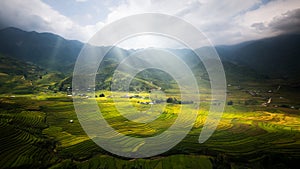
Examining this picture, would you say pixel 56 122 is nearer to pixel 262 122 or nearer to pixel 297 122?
pixel 262 122

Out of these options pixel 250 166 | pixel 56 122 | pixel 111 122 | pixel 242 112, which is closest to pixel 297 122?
pixel 242 112

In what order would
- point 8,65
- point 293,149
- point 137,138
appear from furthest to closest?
1. point 8,65
2. point 137,138
3. point 293,149

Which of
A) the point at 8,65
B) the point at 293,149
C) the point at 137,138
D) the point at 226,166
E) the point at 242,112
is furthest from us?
the point at 8,65

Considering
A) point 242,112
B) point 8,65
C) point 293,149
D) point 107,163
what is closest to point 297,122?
point 242,112

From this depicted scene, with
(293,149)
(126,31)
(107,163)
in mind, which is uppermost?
(126,31)

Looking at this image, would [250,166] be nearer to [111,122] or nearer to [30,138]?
[111,122]

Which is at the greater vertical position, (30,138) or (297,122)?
(297,122)

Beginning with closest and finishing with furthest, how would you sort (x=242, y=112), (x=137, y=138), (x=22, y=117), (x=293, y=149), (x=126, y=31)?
(x=126, y=31) < (x=293, y=149) < (x=137, y=138) < (x=22, y=117) < (x=242, y=112)

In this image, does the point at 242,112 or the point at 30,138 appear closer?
the point at 30,138

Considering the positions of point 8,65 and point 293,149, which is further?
point 8,65
